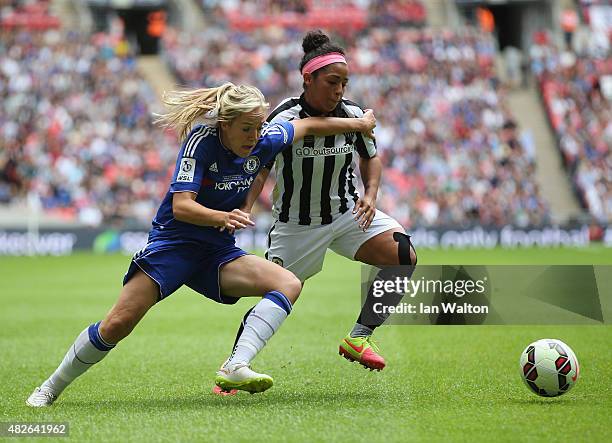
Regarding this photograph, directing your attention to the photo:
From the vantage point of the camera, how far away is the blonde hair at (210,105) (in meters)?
6.41

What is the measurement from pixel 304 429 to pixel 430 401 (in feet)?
4.04

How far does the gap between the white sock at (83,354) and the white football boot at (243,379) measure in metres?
0.82

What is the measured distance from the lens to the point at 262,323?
6.41 metres

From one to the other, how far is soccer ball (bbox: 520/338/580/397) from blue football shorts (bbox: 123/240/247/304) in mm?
1948

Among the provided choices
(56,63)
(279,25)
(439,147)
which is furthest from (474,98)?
(56,63)

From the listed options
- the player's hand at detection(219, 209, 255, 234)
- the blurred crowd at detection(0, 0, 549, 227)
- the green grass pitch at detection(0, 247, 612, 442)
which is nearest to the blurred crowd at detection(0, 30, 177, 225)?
the blurred crowd at detection(0, 0, 549, 227)

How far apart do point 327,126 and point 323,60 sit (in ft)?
1.50

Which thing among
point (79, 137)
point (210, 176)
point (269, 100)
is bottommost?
point (79, 137)

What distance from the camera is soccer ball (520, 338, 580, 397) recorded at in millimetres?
6418

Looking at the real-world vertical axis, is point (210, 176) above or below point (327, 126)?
below

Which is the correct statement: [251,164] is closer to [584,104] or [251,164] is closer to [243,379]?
[243,379]

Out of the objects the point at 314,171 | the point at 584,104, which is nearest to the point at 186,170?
the point at 314,171

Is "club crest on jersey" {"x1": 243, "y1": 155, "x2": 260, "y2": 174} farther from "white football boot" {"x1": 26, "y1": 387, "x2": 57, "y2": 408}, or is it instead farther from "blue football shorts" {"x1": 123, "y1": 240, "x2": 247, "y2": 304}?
"white football boot" {"x1": 26, "y1": 387, "x2": 57, "y2": 408}

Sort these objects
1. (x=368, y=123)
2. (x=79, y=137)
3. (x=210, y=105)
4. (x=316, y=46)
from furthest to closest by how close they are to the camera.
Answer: (x=79, y=137), (x=368, y=123), (x=316, y=46), (x=210, y=105)
